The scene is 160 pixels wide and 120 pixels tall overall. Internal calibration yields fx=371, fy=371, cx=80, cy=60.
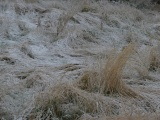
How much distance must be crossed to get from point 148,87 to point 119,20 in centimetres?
308

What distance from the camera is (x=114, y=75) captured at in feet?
9.55

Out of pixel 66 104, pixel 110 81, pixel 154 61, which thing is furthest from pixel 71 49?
pixel 66 104

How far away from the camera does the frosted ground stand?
2.74 m

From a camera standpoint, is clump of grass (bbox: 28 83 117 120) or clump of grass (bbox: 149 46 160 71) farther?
clump of grass (bbox: 149 46 160 71)

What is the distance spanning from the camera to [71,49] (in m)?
4.46

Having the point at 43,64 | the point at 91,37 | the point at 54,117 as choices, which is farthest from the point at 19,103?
the point at 91,37

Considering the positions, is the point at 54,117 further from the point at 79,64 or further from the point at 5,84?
the point at 79,64

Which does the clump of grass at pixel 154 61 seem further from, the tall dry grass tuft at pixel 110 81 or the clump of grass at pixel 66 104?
the clump of grass at pixel 66 104

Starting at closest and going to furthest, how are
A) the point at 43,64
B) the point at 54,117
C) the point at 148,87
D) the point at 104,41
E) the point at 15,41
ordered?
1. the point at 54,117
2. the point at 148,87
3. the point at 43,64
4. the point at 15,41
5. the point at 104,41

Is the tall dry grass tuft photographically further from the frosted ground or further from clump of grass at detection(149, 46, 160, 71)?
clump of grass at detection(149, 46, 160, 71)

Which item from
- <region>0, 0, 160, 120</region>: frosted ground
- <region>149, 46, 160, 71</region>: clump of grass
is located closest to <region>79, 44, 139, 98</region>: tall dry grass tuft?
<region>0, 0, 160, 120</region>: frosted ground

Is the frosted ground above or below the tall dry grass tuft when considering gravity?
below

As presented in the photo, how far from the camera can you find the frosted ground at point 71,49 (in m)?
2.74

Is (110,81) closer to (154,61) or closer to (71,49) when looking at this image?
(154,61)
